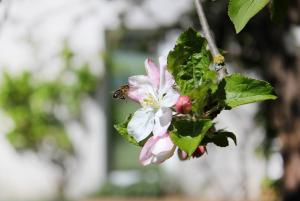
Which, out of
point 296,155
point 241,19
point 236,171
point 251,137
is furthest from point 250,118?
point 241,19

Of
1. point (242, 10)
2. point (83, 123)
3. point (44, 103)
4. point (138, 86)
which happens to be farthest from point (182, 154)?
point (44, 103)

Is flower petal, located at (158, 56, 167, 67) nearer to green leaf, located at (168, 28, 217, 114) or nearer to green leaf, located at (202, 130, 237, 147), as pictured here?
green leaf, located at (168, 28, 217, 114)

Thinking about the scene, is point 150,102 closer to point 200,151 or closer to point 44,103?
point 200,151

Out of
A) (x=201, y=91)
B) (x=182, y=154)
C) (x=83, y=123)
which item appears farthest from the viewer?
(x=83, y=123)

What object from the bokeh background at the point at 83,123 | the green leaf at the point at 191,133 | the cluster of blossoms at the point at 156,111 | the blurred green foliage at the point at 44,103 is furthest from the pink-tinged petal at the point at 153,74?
the blurred green foliage at the point at 44,103

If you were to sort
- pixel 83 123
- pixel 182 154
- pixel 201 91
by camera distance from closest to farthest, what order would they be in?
pixel 201 91 → pixel 182 154 → pixel 83 123

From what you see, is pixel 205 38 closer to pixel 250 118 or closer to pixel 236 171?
pixel 250 118

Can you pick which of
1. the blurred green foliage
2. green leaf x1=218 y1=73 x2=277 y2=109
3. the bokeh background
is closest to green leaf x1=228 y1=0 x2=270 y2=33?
green leaf x1=218 y1=73 x2=277 y2=109
